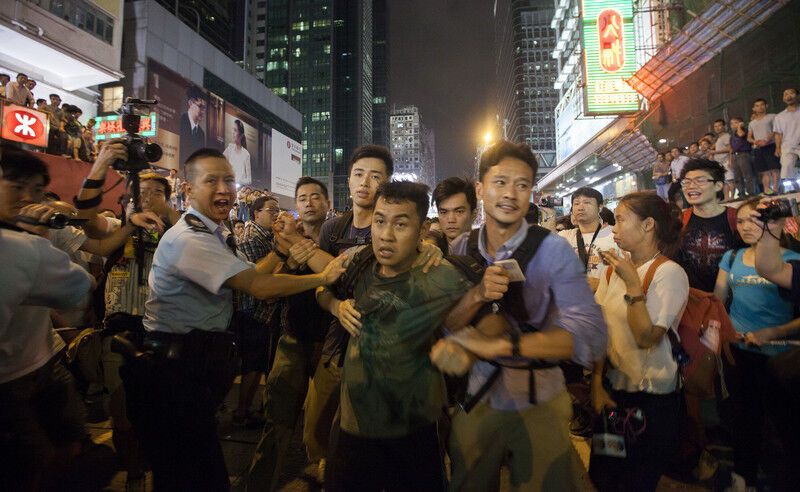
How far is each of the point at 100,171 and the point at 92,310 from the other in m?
2.74

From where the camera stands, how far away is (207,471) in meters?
2.22

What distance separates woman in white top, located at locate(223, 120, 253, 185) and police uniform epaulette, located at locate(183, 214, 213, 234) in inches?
1368

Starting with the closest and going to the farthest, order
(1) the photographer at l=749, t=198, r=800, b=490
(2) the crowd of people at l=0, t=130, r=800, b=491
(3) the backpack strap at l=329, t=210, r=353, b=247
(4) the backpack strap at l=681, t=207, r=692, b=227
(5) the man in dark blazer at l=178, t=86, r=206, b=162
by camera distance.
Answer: (2) the crowd of people at l=0, t=130, r=800, b=491 < (1) the photographer at l=749, t=198, r=800, b=490 < (3) the backpack strap at l=329, t=210, r=353, b=247 < (4) the backpack strap at l=681, t=207, r=692, b=227 < (5) the man in dark blazer at l=178, t=86, r=206, b=162

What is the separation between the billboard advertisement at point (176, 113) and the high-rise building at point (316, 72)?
64.0m

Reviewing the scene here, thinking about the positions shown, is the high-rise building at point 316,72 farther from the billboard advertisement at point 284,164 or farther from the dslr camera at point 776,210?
the dslr camera at point 776,210

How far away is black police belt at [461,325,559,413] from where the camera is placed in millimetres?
1964

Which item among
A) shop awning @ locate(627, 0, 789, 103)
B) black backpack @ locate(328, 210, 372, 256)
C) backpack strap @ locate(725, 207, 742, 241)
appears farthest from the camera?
shop awning @ locate(627, 0, 789, 103)

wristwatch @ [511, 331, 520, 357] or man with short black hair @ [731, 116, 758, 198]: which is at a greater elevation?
man with short black hair @ [731, 116, 758, 198]

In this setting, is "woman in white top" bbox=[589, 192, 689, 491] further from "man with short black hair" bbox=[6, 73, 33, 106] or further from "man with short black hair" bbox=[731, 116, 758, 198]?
"man with short black hair" bbox=[6, 73, 33, 106]

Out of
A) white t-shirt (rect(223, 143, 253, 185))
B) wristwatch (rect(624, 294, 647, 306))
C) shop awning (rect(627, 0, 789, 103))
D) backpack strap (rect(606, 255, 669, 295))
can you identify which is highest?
white t-shirt (rect(223, 143, 253, 185))

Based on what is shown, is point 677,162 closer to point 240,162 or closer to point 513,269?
point 513,269

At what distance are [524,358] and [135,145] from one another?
9.82 feet

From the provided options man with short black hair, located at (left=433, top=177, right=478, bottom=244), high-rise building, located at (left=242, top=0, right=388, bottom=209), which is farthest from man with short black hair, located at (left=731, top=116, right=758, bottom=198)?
high-rise building, located at (left=242, top=0, right=388, bottom=209)

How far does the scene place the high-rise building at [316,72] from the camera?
323ft
